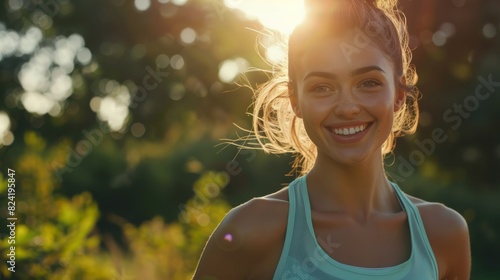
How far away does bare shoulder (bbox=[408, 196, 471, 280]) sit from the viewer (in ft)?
8.99

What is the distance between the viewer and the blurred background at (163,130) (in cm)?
599

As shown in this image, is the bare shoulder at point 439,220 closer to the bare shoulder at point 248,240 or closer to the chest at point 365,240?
the chest at point 365,240

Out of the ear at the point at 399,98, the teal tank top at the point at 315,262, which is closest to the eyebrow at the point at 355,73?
the ear at the point at 399,98

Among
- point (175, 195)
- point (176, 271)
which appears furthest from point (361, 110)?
point (175, 195)

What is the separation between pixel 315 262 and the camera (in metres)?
2.48

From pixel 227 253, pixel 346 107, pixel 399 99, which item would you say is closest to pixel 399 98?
pixel 399 99

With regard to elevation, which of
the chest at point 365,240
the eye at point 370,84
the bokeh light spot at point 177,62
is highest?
the bokeh light spot at point 177,62

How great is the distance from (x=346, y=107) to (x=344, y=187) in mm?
321

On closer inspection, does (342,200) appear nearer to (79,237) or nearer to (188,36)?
(79,237)

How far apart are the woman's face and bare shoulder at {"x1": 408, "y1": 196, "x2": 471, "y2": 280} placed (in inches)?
13.1

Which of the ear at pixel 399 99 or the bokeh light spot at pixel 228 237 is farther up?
the ear at pixel 399 99

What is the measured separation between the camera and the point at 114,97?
2211 centimetres

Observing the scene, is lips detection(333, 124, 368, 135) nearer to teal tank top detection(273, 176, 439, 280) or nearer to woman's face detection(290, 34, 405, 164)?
woman's face detection(290, 34, 405, 164)

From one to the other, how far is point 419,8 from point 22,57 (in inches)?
503
